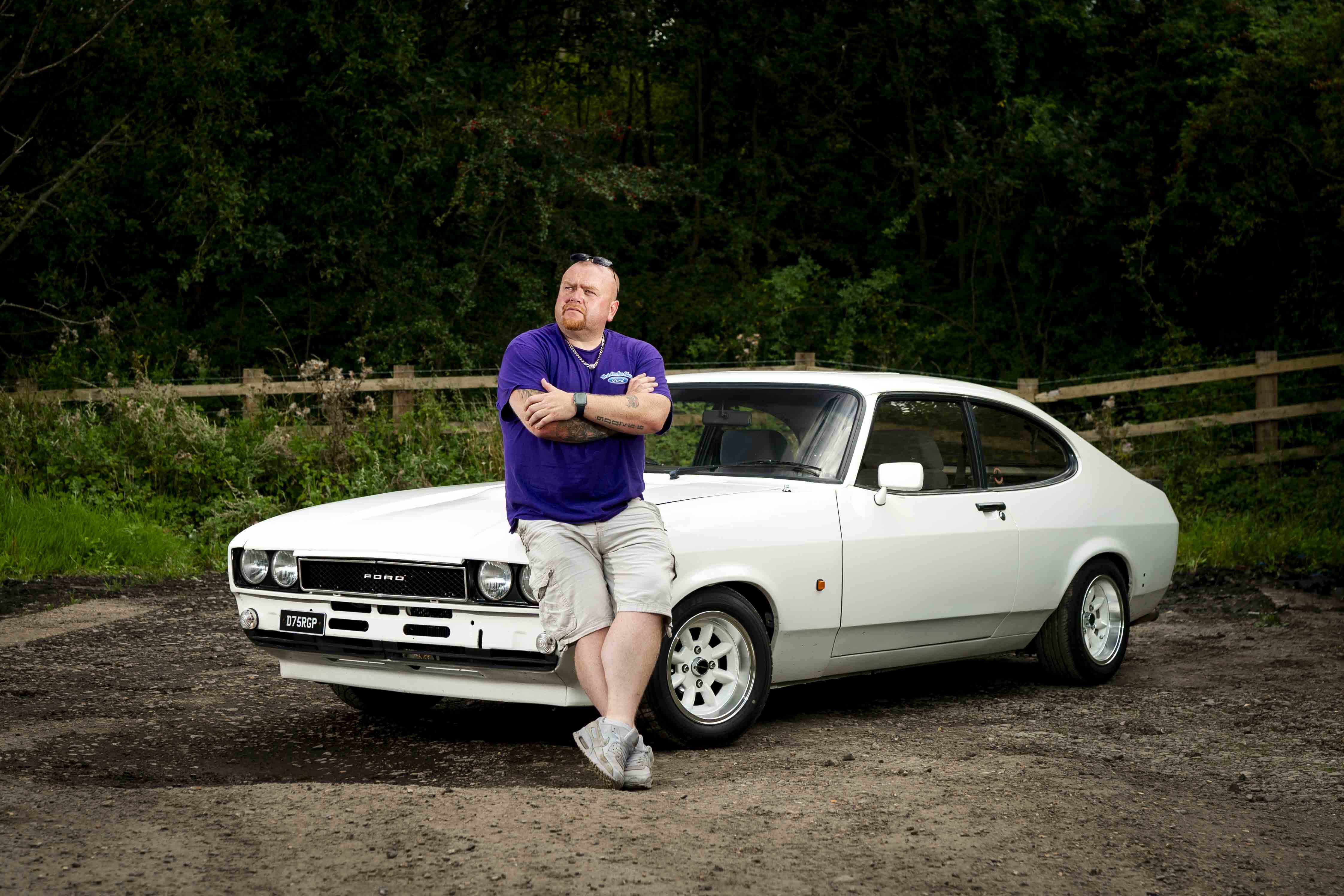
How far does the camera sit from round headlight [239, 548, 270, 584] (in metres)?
6.23

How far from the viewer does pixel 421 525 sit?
601 cm

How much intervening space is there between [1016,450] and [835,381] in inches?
53.9

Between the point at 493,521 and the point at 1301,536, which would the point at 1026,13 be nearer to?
the point at 1301,536

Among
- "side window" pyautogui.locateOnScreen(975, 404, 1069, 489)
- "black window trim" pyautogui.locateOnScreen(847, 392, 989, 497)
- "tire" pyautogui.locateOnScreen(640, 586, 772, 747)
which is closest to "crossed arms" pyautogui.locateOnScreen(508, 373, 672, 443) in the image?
"tire" pyautogui.locateOnScreen(640, 586, 772, 747)

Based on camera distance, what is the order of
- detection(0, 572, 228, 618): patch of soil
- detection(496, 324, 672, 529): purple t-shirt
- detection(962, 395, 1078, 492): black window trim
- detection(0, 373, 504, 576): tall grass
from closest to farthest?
detection(496, 324, 672, 529): purple t-shirt → detection(962, 395, 1078, 492): black window trim → detection(0, 572, 228, 618): patch of soil → detection(0, 373, 504, 576): tall grass

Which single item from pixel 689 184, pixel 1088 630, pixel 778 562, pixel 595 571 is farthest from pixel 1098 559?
pixel 689 184

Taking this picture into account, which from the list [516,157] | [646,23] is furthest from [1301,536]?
[646,23]

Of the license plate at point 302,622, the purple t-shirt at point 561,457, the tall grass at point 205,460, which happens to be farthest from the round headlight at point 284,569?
the tall grass at point 205,460

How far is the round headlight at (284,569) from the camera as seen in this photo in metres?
6.14

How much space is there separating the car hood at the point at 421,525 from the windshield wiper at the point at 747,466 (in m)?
0.11

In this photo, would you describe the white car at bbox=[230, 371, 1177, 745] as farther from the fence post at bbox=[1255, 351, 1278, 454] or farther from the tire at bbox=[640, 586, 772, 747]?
the fence post at bbox=[1255, 351, 1278, 454]

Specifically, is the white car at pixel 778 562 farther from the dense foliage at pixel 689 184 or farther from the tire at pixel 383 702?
the dense foliage at pixel 689 184

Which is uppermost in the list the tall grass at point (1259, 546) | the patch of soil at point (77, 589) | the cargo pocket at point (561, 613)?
the cargo pocket at point (561, 613)

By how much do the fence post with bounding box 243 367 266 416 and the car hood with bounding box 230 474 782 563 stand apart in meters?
8.04
